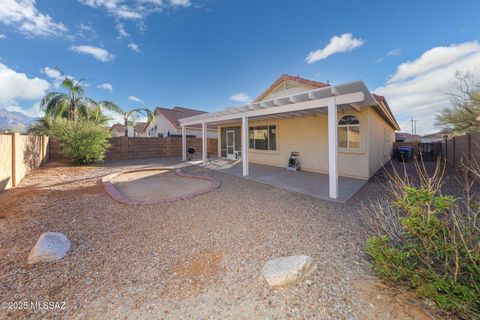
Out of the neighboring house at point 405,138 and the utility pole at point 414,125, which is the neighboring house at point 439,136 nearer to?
the neighboring house at point 405,138

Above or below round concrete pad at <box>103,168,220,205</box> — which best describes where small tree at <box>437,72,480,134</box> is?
above

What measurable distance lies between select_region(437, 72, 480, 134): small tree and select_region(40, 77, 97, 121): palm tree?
29015 millimetres

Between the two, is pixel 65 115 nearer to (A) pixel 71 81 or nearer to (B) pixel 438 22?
(A) pixel 71 81

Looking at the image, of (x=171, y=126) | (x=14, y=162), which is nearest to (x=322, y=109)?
(x=14, y=162)

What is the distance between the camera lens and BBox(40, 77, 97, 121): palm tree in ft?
43.9

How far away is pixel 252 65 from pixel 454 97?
17606 millimetres

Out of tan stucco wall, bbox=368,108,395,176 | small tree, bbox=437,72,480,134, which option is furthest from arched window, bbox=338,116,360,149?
small tree, bbox=437,72,480,134

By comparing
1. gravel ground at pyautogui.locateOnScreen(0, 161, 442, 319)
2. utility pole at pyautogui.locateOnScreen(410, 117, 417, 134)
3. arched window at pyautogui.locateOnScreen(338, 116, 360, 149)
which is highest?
utility pole at pyautogui.locateOnScreen(410, 117, 417, 134)

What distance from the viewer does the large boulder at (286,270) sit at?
7.20ft

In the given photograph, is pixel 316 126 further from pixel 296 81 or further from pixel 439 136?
pixel 439 136

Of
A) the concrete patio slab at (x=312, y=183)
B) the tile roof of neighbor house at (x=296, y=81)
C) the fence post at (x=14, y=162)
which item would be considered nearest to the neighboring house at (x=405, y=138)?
the tile roof of neighbor house at (x=296, y=81)

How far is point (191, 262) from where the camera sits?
2.63 meters

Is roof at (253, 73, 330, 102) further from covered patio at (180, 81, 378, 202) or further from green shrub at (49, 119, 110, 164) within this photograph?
green shrub at (49, 119, 110, 164)

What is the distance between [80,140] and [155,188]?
7.40m
